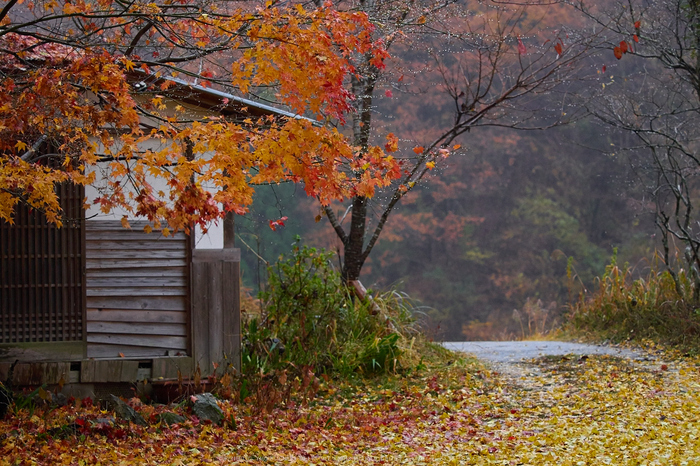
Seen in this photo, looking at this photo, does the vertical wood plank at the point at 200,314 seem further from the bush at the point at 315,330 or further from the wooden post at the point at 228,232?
the bush at the point at 315,330

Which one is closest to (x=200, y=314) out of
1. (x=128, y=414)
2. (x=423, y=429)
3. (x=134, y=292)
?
(x=134, y=292)

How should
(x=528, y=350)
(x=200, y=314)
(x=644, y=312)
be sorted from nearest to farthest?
(x=200, y=314), (x=528, y=350), (x=644, y=312)

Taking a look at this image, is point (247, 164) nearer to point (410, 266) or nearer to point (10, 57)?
point (10, 57)

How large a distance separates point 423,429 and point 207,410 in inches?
63.3

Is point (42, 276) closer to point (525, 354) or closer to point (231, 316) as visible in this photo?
point (231, 316)

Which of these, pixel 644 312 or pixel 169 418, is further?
pixel 644 312

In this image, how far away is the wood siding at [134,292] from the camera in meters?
5.90

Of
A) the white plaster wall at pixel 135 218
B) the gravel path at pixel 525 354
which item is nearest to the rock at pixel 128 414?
the white plaster wall at pixel 135 218

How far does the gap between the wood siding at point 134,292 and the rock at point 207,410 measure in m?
0.99

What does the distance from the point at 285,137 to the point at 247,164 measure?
29cm

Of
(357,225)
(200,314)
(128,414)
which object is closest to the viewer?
(128,414)


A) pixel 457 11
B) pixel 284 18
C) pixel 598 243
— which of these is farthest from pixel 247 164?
pixel 598 243

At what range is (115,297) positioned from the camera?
5.95 meters

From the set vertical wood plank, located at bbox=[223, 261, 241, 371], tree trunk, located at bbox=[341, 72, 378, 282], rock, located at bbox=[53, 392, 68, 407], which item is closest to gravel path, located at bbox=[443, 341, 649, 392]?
tree trunk, located at bbox=[341, 72, 378, 282]
